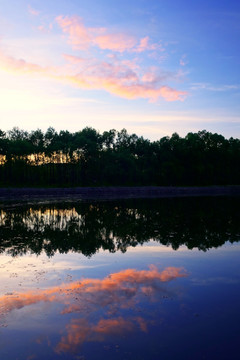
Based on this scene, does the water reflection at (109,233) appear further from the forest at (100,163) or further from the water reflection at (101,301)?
the forest at (100,163)

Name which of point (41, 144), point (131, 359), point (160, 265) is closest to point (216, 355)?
point (131, 359)

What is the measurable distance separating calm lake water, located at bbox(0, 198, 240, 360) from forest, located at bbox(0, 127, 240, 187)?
87.8 metres

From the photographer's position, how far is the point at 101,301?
12.2 metres

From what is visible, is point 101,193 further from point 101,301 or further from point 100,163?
point 101,301

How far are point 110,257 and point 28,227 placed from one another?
45.5 ft

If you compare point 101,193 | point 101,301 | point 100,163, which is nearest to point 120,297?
point 101,301

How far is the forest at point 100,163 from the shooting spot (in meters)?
110

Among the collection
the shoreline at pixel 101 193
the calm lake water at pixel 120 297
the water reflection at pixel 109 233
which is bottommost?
the shoreline at pixel 101 193

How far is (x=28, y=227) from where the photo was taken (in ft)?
102

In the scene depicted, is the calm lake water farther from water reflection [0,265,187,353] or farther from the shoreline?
the shoreline

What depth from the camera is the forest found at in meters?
110

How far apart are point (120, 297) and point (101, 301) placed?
2.47 ft

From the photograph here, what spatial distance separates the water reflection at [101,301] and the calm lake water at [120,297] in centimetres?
3

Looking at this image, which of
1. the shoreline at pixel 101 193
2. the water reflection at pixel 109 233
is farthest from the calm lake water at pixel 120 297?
the shoreline at pixel 101 193
